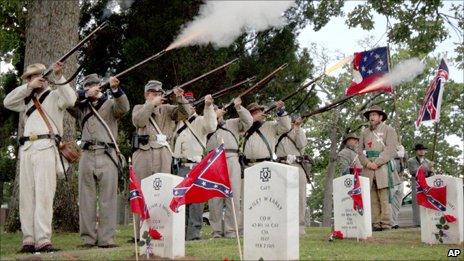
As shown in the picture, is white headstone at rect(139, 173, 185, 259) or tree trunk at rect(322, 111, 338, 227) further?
tree trunk at rect(322, 111, 338, 227)

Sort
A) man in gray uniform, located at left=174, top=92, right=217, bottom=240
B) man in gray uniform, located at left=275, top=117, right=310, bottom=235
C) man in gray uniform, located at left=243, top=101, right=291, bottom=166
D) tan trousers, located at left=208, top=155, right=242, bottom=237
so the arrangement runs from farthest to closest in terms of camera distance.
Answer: man in gray uniform, located at left=275, top=117, right=310, bottom=235 → man in gray uniform, located at left=243, top=101, right=291, bottom=166 → tan trousers, located at left=208, top=155, right=242, bottom=237 → man in gray uniform, located at left=174, top=92, right=217, bottom=240

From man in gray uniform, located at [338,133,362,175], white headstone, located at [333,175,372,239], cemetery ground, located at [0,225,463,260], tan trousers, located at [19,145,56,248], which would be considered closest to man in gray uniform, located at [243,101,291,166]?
white headstone, located at [333,175,372,239]

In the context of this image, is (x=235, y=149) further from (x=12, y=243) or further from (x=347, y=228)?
(x=12, y=243)

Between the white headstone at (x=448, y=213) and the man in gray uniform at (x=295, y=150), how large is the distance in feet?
9.19

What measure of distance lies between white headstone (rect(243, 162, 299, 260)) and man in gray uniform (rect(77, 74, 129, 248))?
2518 millimetres

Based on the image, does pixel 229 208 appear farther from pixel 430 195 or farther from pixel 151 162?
pixel 430 195

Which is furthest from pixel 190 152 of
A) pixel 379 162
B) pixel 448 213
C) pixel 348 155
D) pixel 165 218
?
pixel 348 155

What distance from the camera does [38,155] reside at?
7.94 metres

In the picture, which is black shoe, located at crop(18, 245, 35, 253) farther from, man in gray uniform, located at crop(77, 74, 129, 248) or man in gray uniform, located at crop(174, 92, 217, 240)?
man in gray uniform, located at crop(174, 92, 217, 240)

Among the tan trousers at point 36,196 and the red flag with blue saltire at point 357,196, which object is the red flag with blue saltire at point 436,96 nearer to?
the red flag with blue saltire at point 357,196

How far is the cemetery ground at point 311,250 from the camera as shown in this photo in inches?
288

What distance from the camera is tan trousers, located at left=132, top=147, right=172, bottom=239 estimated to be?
30.7ft

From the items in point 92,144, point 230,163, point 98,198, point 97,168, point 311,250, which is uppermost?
point 92,144

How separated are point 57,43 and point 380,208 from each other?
7.23m
